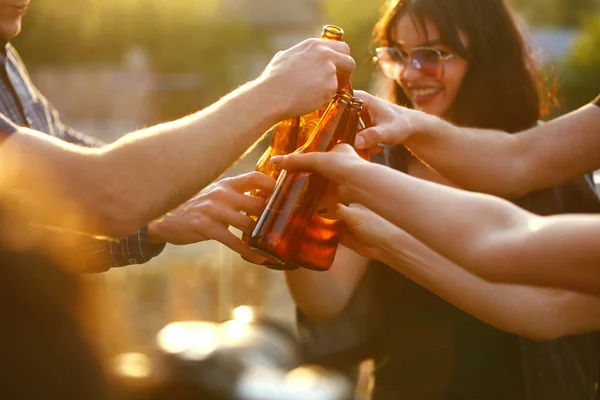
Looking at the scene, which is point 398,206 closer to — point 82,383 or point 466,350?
point 82,383

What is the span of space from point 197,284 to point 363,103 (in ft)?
10.8

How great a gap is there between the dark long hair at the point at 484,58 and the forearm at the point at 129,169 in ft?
4.25

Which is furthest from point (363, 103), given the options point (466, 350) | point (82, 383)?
point (82, 383)

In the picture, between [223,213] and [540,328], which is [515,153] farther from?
[223,213]

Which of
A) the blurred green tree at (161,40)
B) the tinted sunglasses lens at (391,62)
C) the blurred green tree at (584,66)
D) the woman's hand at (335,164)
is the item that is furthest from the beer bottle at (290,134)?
the blurred green tree at (161,40)

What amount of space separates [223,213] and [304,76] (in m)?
0.41

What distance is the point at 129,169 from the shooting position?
1.64 meters

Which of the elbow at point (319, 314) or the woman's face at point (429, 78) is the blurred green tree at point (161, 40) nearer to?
the woman's face at point (429, 78)

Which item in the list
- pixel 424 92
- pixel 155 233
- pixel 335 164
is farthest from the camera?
pixel 424 92

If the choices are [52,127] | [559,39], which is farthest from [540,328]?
[559,39]

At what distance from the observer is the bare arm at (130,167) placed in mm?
1613

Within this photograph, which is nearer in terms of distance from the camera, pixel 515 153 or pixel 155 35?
pixel 515 153

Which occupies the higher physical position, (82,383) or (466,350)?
(466,350)

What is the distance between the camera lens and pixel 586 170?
2654 mm
